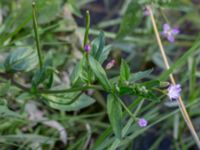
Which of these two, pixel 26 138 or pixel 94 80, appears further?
pixel 26 138

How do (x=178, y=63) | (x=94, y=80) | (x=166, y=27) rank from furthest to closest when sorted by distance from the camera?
(x=166, y=27) → (x=178, y=63) → (x=94, y=80)

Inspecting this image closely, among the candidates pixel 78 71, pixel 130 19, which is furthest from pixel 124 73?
pixel 130 19

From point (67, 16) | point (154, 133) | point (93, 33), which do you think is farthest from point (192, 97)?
point (67, 16)

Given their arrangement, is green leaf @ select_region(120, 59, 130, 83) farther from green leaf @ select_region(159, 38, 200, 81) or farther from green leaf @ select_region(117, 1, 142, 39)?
green leaf @ select_region(117, 1, 142, 39)

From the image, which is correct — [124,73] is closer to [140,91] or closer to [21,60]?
[140,91]

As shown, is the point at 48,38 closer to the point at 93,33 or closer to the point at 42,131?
the point at 93,33

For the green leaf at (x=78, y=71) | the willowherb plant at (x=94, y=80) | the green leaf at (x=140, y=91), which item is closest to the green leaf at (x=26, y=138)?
the willowherb plant at (x=94, y=80)
